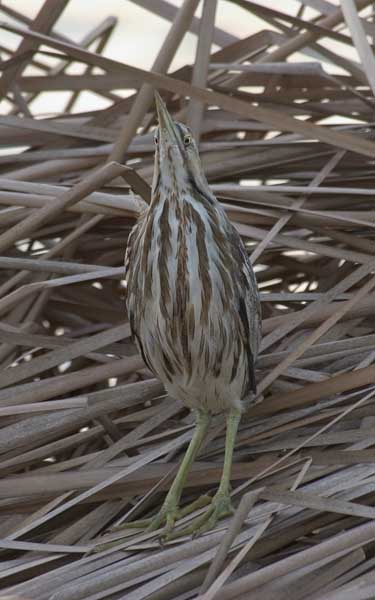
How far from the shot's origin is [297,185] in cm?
286

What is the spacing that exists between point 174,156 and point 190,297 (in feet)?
0.91

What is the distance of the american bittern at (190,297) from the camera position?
227 centimetres

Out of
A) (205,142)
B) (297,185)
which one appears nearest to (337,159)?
(297,185)

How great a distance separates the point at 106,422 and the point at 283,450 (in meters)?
0.36

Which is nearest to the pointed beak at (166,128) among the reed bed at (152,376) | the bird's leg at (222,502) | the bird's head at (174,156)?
the bird's head at (174,156)

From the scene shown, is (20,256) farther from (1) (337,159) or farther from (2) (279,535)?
(2) (279,535)

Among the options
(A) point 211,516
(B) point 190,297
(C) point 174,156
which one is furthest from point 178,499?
(C) point 174,156

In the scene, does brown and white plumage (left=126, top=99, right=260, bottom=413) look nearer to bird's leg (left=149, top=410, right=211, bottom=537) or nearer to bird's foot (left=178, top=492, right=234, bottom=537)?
bird's leg (left=149, top=410, right=211, bottom=537)

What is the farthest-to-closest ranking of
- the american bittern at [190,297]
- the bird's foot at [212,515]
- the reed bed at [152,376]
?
the american bittern at [190,297] → the bird's foot at [212,515] → the reed bed at [152,376]

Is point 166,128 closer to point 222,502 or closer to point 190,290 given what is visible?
point 190,290

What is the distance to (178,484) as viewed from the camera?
2293mm

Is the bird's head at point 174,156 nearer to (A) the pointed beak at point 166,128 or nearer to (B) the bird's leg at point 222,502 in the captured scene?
(A) the pointed beak at point 166,128

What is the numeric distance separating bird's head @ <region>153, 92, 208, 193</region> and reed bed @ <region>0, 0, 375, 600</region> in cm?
17

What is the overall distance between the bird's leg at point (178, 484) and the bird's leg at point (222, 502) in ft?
0.15
